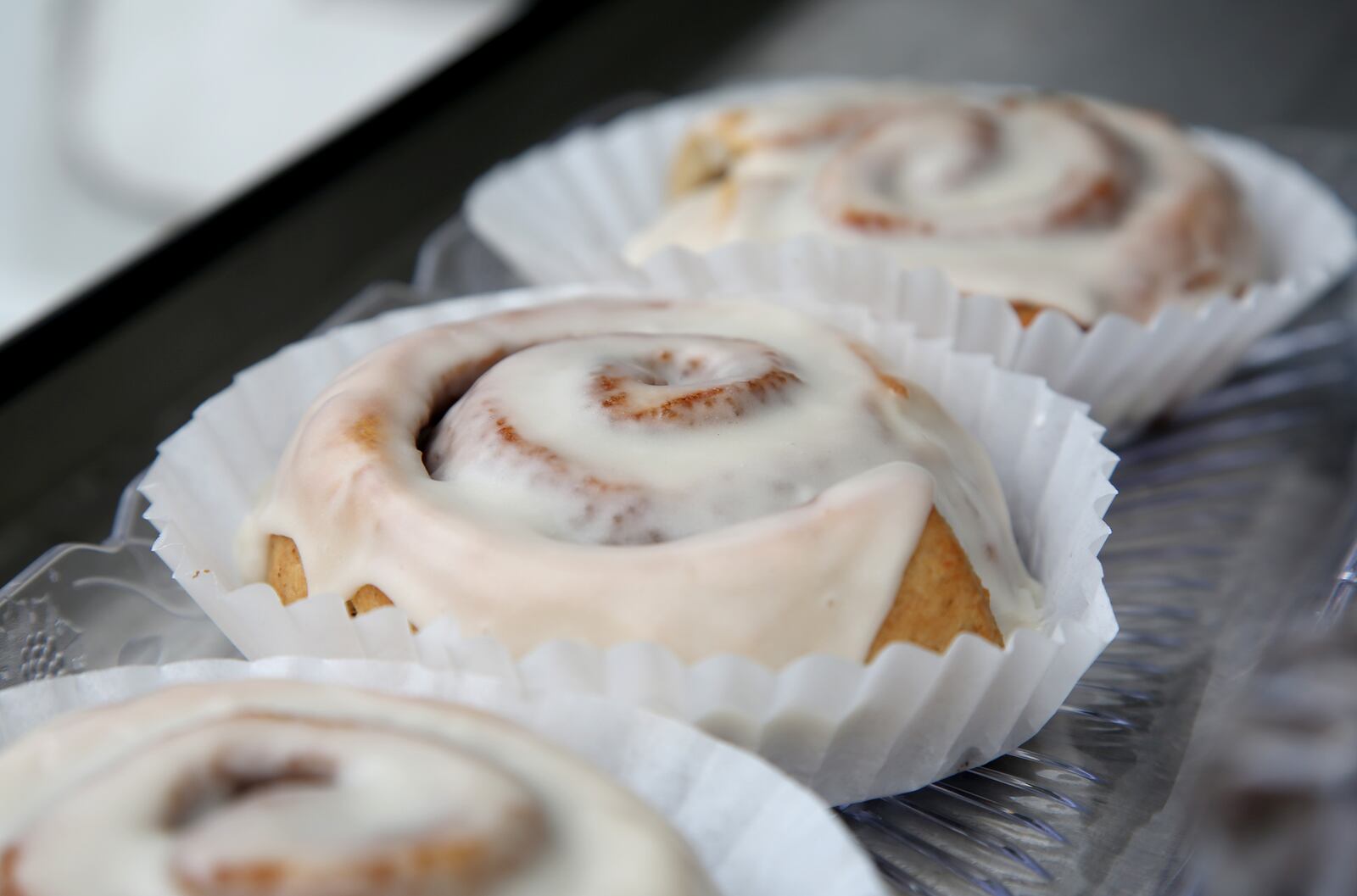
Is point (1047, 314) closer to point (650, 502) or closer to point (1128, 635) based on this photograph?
point (1128, 635)

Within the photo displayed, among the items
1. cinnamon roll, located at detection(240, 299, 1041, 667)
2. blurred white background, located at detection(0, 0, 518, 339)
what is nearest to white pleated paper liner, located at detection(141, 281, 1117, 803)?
cinnamon roll, located at detection(240, 299, 1041, 667)

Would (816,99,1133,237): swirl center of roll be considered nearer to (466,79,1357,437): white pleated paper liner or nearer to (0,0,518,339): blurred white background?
(466,79,1357,437): white pleated paper liner

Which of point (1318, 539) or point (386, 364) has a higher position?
point (386, 364)

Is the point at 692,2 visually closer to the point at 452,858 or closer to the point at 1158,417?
the point at 1158,417

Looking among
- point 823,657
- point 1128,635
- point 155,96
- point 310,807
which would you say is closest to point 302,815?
point 310,807

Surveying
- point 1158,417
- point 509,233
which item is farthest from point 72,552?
point 1158,417

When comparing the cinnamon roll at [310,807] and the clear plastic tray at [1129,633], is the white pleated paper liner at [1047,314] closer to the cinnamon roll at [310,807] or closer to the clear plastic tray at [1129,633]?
the clear plastic tray at [1129,633]

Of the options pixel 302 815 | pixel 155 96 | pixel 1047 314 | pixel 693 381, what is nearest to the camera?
pixel 302 815
